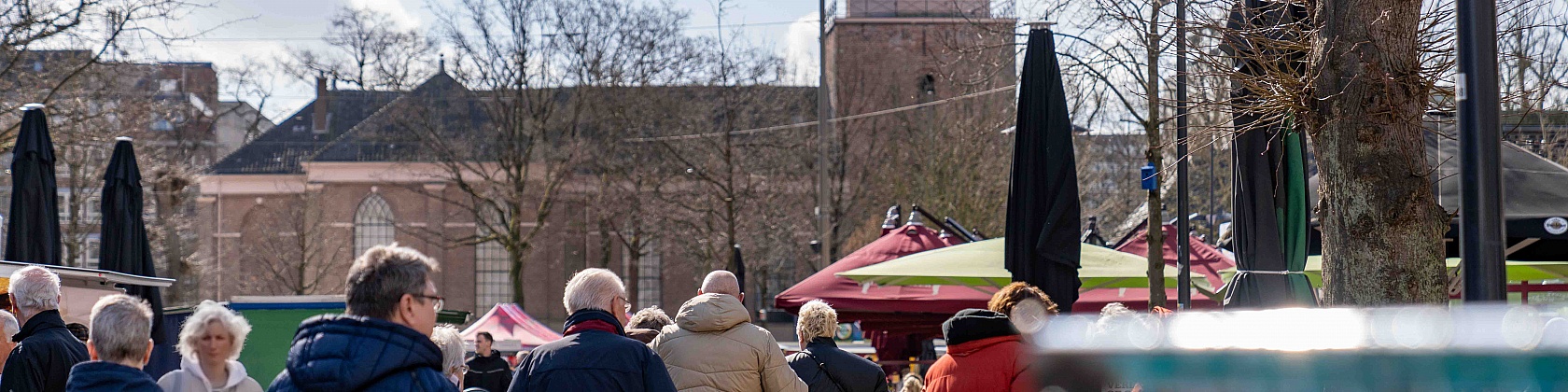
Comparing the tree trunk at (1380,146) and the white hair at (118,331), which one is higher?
the tree trunk at (1380,146)

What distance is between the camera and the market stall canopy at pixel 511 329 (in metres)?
16.4

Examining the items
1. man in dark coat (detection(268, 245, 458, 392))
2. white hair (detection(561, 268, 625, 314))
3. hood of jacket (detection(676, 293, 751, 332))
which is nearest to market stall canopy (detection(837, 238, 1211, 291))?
hood of jacket (detection(676, 293, 751, 332))

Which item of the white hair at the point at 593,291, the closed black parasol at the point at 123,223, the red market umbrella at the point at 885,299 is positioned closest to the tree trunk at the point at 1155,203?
the red market umbrella at the point at 885,299

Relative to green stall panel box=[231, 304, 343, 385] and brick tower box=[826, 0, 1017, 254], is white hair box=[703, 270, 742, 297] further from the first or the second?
brick tower box=[826, 0, 1017, 254]

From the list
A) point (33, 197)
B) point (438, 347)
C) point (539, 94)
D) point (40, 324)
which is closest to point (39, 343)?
point (40, 324)

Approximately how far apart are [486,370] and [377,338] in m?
8.55

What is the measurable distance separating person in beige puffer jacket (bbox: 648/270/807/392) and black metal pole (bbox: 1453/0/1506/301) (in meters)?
2.82

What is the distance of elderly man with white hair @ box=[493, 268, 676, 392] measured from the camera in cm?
490

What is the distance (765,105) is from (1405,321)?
42.8 meters

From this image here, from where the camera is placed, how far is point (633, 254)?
50.4 metres

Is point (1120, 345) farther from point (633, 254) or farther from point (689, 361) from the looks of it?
point (633, 254)

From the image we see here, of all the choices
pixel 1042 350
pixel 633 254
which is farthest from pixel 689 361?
pixel 633 254

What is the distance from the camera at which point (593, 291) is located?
5.12 meters

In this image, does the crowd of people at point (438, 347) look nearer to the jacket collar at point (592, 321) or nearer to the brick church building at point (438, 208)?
the jacket collar at point (592, 321)
